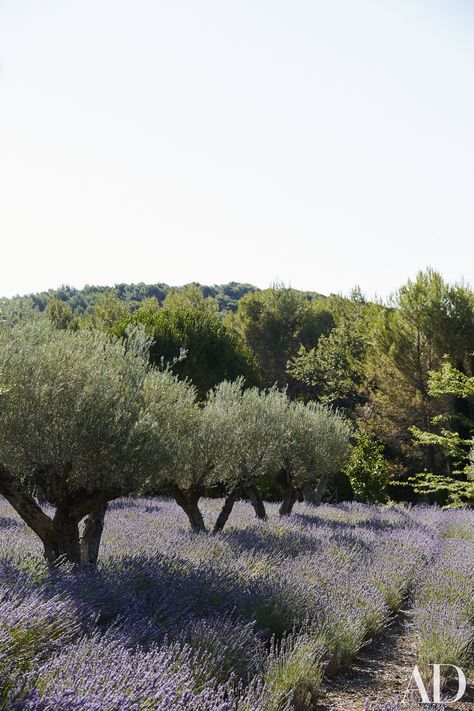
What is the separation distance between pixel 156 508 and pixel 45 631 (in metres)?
14.5

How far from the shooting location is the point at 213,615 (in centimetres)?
699

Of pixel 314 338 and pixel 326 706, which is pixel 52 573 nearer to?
pixel 326 706

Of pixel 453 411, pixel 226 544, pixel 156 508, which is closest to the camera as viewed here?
pixel 226 544

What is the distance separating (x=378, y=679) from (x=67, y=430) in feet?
14.8

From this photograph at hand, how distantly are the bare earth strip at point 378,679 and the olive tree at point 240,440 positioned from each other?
6.35 meters

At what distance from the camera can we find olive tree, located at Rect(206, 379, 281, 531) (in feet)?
46.6

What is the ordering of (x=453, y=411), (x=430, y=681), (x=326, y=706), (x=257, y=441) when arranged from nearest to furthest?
(x=326, y=706) < (x=430, y=681) < (x=257, y=441) < (x=453, y=411)

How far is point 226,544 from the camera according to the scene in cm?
1088

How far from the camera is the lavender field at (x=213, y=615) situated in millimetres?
4188

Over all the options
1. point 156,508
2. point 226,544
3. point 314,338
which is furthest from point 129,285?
point 226,544

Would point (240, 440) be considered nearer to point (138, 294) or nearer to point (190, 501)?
point (190, 501)

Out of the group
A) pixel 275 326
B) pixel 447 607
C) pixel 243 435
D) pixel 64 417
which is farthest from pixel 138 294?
pixel 447 607

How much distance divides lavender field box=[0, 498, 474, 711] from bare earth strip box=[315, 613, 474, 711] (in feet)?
0.50

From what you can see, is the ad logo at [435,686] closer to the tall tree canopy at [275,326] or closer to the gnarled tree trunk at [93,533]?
the gnarled tree trunk at [93,533]
